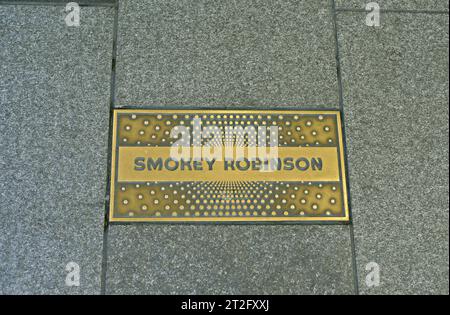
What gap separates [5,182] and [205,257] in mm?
817

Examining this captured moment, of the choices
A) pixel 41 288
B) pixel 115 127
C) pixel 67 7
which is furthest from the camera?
pixel 67 7

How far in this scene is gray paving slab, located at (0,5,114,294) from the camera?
60.3 inches

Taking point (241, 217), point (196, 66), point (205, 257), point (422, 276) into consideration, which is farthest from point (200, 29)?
point (422, 276)

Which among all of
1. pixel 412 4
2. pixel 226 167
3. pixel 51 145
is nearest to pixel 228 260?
pixel 226 167

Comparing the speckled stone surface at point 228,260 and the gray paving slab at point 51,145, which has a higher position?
the gray paving slab at point 51,145

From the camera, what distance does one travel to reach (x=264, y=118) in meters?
1.68

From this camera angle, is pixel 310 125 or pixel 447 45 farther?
pixel 447 45

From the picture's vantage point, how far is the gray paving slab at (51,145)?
1.53m

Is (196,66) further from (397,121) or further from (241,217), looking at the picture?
(397,121)

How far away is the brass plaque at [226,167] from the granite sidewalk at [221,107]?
0.05 meters
